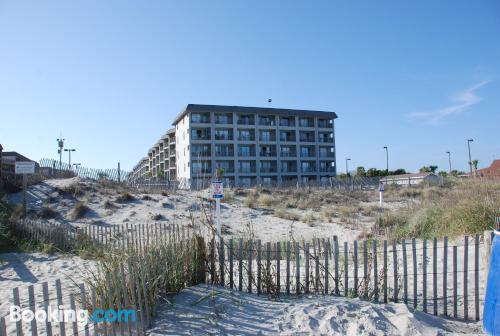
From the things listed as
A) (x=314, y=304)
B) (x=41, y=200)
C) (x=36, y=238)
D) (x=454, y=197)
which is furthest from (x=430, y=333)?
(x=41, y=200)

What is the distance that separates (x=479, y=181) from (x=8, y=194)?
23146 millimetres

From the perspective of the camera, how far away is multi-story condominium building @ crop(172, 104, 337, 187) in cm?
5512

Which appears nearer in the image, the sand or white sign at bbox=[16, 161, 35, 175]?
the sand

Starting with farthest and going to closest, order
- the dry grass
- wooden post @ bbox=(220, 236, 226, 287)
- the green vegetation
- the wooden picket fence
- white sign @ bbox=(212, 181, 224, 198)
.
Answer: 1. the dry grass
2. the green vegetation
3. white sign @ bbox=(212, 181, 224, 198)
4. wooden post @ bbox=(220, 236, 226, 287)
5. the wooden picket fence

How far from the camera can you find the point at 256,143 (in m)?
58.5

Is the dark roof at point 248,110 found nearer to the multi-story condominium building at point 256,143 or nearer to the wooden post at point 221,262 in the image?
the multi-story condominium building at point 256,143

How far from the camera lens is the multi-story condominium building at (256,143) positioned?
55.1 metres

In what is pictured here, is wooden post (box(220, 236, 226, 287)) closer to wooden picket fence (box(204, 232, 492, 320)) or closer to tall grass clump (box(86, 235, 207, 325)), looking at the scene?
wooden picket fence (box(204, 232, 492, 320))

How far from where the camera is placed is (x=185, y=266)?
5.02m

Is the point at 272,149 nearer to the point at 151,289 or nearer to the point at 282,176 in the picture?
the point at 282,176

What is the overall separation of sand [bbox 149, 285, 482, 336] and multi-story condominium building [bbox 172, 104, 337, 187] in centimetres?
4778

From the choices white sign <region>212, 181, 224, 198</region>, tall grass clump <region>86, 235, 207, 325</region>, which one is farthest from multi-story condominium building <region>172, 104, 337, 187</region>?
tall grass clump <region>86, 235, 207, 325</region>

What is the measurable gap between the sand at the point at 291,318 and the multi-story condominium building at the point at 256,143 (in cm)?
4778

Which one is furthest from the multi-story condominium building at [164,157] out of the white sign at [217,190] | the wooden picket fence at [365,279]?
the wooden picket fence at [365,279]
